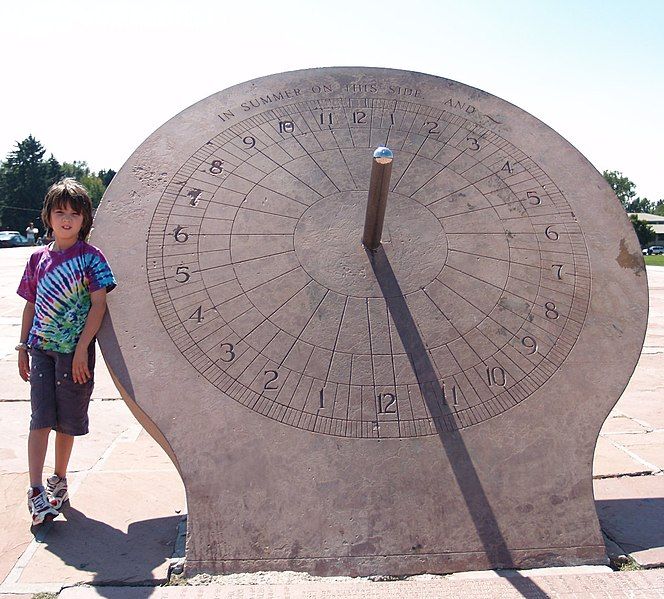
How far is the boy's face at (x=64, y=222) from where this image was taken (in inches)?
109

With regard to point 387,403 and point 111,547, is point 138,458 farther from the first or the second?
point 387,403

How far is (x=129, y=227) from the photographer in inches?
120

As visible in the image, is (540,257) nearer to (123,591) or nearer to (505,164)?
(505,164)

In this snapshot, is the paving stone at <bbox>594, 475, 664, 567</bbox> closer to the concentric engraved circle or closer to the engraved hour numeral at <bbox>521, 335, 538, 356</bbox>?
the engraved hour numeral at <bbox>521, 335, 538, 356</bbox>

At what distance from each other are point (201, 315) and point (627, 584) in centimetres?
193

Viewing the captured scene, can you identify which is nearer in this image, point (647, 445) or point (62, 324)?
point (62, 324)

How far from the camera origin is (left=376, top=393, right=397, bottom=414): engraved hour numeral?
269 centimetres

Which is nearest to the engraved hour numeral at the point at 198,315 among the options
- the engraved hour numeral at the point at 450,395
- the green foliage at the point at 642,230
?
the engraved hour numeral at the point at 450,395

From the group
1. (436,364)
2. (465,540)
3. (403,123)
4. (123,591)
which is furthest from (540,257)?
(123,591)

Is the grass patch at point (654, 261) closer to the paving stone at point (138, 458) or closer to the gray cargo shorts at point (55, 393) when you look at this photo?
the paving stone at point (138, 458)

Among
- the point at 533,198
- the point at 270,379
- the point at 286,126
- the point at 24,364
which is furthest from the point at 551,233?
the point at 24,364

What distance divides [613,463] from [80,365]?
2.92 meters

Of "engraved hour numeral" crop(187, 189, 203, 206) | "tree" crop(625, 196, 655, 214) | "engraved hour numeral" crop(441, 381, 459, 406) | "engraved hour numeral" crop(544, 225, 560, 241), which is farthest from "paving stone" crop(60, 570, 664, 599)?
"tree" crop(625, 196, 655, 214)

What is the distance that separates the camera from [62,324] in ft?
9.07
